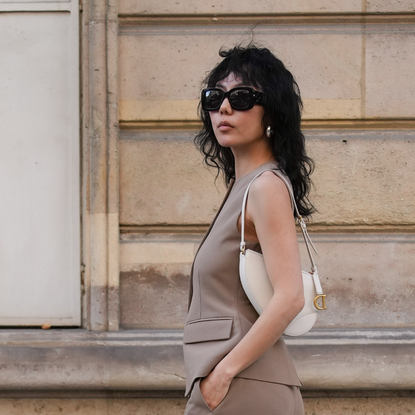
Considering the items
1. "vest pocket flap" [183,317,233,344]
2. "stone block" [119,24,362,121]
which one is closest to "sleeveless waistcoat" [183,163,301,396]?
"vest pocket flap" [183,317,233,344]

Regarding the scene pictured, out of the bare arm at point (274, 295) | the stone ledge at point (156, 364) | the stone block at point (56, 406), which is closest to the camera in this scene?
the bare arm at point (274, 295)

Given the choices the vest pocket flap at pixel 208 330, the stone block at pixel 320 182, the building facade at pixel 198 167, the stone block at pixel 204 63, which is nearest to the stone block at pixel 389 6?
the building facade at pixel 198 167

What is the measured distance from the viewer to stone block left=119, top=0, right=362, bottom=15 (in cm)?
373

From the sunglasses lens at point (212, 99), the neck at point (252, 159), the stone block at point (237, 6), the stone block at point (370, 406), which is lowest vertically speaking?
the stone block at point (370, 406)

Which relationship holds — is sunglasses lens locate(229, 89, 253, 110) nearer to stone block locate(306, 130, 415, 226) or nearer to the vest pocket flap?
the vest pocket flap

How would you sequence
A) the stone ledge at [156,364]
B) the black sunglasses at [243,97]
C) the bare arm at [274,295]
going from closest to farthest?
the bare arm at [274,295] → the black sunglasses at [243,97] → the stone ledge at [156,364]

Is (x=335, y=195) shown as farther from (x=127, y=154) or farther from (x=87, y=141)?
(x=87, y=141)

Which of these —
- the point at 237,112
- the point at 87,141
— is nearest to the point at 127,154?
the point at 87,141

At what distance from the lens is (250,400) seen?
164cm

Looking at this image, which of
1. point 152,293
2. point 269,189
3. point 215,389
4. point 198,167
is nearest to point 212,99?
point 269,189

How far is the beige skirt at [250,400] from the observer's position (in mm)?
1626

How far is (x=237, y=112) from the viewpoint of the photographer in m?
1.81

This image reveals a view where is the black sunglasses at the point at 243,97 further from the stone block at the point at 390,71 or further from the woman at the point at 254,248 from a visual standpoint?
the stone block at the point at 390,71

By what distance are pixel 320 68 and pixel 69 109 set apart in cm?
161
